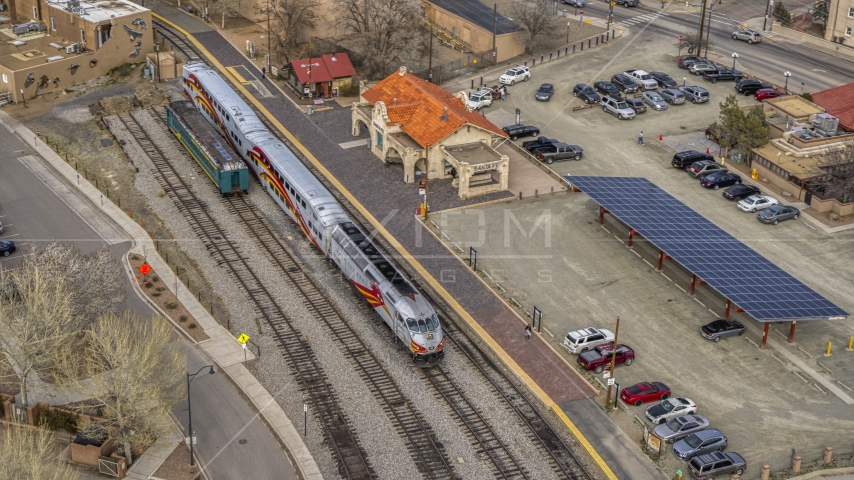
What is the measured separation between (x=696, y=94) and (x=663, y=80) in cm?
520

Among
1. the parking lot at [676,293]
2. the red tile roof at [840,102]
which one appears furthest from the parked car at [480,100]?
the red tile roof at [840,102]

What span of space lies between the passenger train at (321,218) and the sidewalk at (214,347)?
29.9 ft

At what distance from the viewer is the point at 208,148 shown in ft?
292

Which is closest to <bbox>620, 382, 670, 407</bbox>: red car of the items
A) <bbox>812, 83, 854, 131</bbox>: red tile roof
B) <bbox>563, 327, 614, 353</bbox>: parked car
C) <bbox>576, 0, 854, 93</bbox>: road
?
<bbox>563, 327, 614, 353</bbox>: parked car

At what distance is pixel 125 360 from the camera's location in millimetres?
56188

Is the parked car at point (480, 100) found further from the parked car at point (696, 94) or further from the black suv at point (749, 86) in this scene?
the black suv at point (749, 86)

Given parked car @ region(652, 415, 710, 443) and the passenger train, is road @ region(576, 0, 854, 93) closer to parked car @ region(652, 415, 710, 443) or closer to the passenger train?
the passenger train

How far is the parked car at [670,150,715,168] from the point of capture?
94688mm

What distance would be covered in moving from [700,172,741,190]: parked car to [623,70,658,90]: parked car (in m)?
21.7

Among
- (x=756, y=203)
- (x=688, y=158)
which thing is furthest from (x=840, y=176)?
(x=688, y=158)

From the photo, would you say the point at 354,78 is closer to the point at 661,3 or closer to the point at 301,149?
the point at 301,149

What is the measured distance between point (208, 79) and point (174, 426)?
151ft

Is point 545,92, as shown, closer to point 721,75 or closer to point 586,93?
point 586,93

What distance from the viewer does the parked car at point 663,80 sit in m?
112
